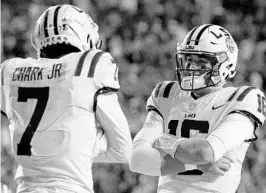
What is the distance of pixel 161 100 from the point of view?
3273 mm

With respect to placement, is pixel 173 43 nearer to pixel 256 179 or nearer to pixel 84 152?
Result: pixel 256 179

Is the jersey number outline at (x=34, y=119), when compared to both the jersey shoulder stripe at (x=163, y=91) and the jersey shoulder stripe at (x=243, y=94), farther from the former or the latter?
the jersey shoulder stripe at (x=243, y=94)

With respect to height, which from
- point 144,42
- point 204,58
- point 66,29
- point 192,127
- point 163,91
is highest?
point 66,29

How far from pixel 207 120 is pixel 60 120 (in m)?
0.61

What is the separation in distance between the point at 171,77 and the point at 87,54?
3332 mm

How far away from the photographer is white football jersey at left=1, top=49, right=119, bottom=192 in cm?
289

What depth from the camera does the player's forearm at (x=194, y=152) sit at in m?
2.92

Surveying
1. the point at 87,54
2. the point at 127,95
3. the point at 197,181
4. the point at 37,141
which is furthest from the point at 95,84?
the point at 127,95

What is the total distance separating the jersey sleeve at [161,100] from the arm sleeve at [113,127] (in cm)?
23

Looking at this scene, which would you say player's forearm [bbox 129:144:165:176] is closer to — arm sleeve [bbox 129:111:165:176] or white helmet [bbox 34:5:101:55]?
arm sleeve [bbox 129:111:165:176]

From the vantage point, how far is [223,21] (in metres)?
6.73

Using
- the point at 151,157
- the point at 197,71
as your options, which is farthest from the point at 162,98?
the point at 151,157

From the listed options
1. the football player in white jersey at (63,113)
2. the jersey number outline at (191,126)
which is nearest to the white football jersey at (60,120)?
the football player in white jersey at (63,113)

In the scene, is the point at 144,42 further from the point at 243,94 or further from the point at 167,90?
the point at 243,94
